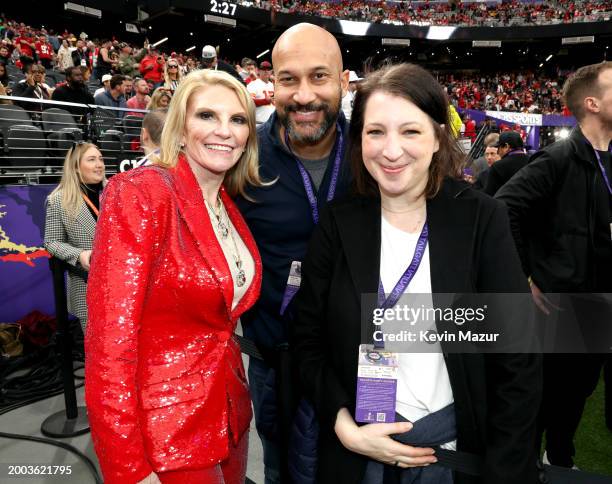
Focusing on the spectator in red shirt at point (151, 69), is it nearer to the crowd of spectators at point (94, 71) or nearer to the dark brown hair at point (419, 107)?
the crowd of spectators at point (94, 71)

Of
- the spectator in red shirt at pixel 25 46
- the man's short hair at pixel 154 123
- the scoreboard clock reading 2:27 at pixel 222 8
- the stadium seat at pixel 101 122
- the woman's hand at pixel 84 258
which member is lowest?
the woman's hand at pixel 84 258

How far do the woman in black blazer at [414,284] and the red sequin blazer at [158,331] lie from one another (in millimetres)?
270

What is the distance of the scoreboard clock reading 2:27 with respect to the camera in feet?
75.5

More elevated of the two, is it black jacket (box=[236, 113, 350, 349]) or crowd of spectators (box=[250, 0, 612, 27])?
crowd of spectators (box=[250, 0, 612, 27])

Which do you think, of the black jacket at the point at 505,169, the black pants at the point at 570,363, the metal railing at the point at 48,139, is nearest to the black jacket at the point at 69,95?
the metal railing at the point at 48,139

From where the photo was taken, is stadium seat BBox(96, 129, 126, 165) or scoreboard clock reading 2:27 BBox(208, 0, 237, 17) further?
scoreboard clock reading 2:27 BBox(208, 0, 237, 17)

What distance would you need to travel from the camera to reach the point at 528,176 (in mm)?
2262

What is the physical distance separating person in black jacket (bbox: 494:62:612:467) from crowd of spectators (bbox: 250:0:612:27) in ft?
90.6

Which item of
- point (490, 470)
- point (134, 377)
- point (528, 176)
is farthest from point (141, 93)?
point (490, 470)

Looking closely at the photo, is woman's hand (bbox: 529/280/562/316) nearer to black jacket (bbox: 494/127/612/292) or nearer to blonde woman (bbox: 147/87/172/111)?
black jacket (bbox: 494/127/612/292)

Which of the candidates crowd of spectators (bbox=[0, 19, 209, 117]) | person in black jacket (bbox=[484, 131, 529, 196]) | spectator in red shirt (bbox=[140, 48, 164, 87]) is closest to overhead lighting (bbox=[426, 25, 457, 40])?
crowd of spectators (bbox=[0, 19, 209, 117])

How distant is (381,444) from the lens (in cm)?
116

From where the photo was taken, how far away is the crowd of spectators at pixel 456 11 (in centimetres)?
2931

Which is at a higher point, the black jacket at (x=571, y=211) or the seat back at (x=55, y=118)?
the seat back at (x=55, y=118)
